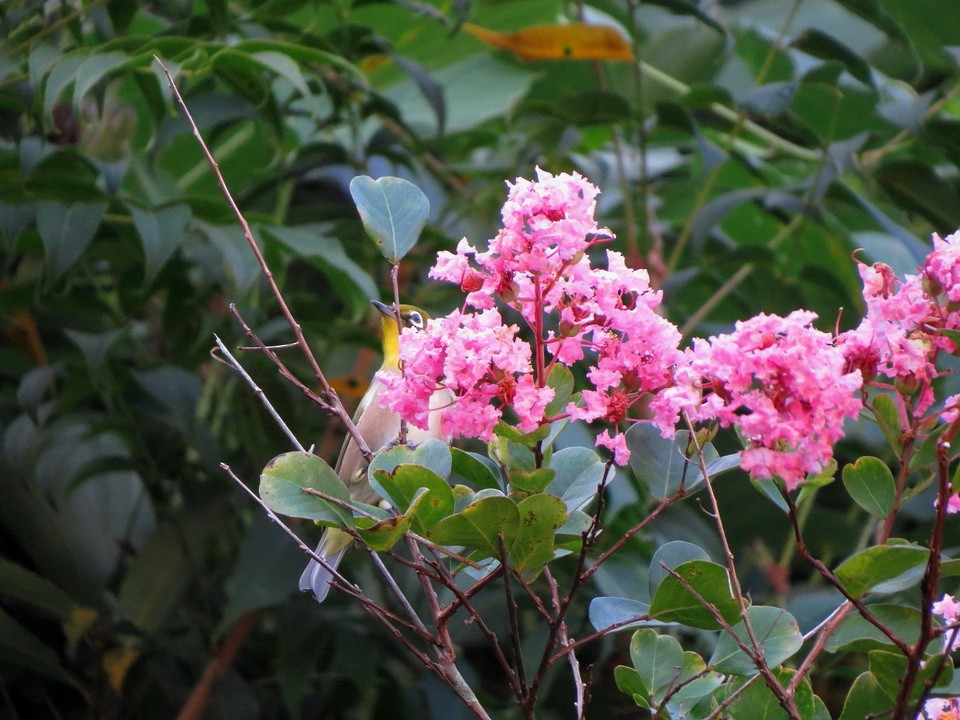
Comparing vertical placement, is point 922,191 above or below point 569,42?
below

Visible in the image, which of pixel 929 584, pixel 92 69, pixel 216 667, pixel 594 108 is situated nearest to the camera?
pixel 929 584

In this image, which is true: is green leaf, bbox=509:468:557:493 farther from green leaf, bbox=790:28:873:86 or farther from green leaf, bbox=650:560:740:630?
green leaf, bbox=790:28:873:86

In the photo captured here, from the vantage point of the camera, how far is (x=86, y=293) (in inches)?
68.5

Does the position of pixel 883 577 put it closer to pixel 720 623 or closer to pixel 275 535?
pixel 720 623

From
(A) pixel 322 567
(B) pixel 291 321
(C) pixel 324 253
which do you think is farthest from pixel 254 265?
(B) pixel 291 321

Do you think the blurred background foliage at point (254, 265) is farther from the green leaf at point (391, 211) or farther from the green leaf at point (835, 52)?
the green leaf at point (391, 211)

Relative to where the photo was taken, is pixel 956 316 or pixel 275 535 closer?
pixel 956 316

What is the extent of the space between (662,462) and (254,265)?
852 millimetres

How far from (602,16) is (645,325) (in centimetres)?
165

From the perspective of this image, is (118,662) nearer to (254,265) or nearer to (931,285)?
(254,265)

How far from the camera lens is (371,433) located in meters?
1.63

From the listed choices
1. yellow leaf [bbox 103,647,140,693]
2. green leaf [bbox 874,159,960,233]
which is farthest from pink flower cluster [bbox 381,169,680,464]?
yellow leaf [bbox 103,647,140,693]

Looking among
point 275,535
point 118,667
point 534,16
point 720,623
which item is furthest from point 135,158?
point 720,623

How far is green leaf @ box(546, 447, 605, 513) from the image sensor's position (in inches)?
28.3
